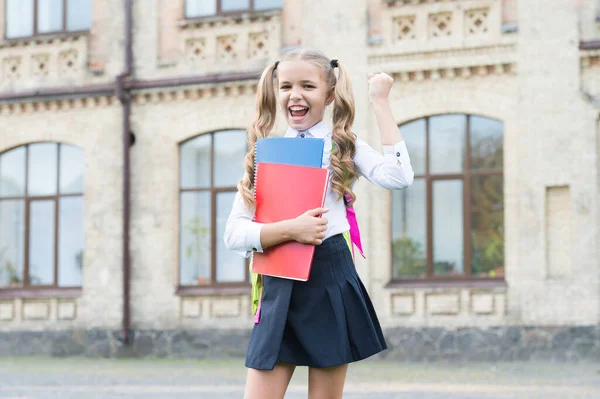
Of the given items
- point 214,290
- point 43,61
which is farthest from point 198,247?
point 43,61

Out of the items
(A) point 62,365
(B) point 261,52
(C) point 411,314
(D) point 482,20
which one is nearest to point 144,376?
(A) point 62,365

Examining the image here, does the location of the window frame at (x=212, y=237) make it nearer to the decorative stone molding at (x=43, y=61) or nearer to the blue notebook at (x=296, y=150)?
the decorative stone molding at (x=43, y=61)

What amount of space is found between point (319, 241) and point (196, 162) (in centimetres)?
1473

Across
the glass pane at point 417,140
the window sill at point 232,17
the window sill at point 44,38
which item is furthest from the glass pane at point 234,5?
the glass pane at point 417,140

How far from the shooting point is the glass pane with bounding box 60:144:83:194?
19.1 meters

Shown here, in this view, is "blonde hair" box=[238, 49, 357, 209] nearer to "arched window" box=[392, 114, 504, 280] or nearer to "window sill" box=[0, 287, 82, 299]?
"arched window" box=[392, 114, 504, 280]

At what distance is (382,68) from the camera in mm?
16969

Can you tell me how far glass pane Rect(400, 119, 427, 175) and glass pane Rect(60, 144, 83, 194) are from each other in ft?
19.2

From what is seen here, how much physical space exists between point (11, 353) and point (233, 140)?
210 inches

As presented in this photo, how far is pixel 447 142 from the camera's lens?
16625mm

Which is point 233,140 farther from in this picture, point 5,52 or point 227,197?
point 5,52

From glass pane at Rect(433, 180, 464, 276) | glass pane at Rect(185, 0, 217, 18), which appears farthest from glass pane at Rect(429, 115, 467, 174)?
glass pane at Rect(185, 0, 217, 18)

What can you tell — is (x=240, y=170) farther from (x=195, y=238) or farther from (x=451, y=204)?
(x=451, y=204)

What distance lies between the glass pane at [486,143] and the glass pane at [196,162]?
4.48 meters
